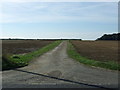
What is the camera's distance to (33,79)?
44.7 feet

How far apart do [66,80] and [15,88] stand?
10.5 feet

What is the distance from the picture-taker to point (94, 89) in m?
10.8

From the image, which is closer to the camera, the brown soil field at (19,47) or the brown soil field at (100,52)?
the brown soil field at (100,52)

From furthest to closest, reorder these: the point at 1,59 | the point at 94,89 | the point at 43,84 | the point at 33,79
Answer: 1. the point at 1,59
2. the point at 33,79
3. the point at 43,84
4. the point at 94,89

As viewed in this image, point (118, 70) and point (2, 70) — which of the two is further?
point (2, 70)

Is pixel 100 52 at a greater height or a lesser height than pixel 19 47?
lesser

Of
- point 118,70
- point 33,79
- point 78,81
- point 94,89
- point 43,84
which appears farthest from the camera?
point 118,70

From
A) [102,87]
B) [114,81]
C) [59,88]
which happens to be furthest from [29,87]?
[114,81]

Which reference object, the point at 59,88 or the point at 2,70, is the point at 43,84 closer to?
the point at 59,88

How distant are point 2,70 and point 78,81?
756cm

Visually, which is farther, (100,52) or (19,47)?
(19,47)

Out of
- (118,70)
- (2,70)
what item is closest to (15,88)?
(2,70)

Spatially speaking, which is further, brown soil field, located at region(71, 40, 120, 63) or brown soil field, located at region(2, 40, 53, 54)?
brown soil field, located at region(2, 40, 53, 54)

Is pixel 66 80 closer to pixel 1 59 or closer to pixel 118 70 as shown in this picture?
pixel 118 70
